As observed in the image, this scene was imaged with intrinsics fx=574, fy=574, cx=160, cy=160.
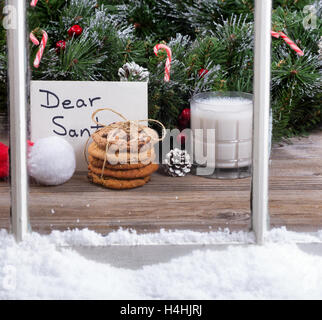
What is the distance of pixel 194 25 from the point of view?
2.23ft

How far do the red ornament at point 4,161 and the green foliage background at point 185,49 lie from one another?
0.29 feet

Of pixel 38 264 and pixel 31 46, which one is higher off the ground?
pixel 31 46

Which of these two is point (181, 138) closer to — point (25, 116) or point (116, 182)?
point (116, 182)

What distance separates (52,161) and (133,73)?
0.48 ft

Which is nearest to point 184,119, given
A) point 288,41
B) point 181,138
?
point 181,138

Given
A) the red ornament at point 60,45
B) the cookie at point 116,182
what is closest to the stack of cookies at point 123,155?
the cookie at point 116,182

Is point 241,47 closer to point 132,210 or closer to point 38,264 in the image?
point 132,210

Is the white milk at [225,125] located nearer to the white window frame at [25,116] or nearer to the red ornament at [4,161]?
the white window frame at [25,116]

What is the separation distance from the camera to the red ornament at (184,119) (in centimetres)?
67

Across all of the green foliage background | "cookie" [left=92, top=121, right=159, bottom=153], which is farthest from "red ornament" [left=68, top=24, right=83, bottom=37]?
"cookie" [left=92, top=121, right=159, bottom=153]

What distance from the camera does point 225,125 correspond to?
66cm

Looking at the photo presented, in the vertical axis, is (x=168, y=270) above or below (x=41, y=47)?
below
